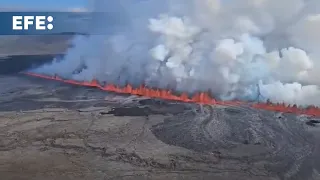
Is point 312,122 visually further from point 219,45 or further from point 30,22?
point 30,22

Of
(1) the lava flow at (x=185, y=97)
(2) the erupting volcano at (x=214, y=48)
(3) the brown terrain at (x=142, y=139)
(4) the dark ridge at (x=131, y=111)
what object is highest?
(2) the erupting volcano at (x=214, y=48)

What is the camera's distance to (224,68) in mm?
5766

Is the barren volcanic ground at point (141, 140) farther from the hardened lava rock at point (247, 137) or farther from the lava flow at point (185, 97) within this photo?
the lava flow at point (185, 97)

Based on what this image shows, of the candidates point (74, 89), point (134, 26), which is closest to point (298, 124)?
point (134, 26)

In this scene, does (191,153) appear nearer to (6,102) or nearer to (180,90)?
(180,90)

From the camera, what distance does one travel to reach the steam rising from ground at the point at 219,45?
559 centimetres

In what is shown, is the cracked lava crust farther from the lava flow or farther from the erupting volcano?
the erupting volcano

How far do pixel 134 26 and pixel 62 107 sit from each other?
143 cm

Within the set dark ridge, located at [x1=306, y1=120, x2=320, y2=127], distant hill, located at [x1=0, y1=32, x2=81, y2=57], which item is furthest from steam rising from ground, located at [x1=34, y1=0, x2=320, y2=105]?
dark ridge, located at [x1=306, y1=120, x2=320, y2=127]

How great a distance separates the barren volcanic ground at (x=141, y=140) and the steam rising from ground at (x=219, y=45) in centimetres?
45

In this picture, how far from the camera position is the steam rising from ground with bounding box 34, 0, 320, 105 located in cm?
559

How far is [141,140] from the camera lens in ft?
14.5

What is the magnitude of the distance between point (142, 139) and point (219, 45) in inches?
74.0

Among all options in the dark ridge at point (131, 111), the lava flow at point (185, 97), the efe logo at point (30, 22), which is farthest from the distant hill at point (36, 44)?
the dark ridge at point (131, 111)
